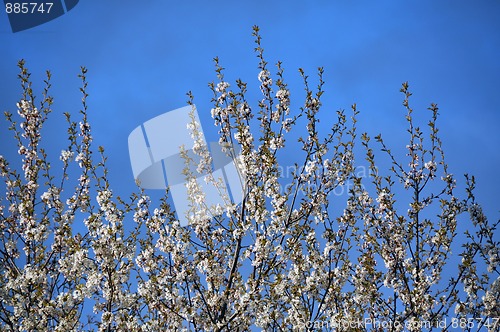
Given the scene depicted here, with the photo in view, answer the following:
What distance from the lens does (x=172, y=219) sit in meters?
7.91

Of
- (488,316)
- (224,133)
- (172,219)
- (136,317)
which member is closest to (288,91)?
(224,133)

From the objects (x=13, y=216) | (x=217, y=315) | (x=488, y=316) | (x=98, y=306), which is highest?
(x=13, y=216)

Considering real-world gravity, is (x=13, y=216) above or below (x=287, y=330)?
above

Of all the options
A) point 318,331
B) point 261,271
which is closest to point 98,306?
point 261,271

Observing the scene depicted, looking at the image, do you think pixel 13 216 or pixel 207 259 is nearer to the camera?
pixel 207 259

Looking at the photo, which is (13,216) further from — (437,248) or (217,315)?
(437,248)

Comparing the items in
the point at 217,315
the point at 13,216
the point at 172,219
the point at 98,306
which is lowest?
the point at 217,315

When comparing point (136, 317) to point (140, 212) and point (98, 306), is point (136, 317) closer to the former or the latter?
point (98, 306)

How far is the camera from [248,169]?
291 inches

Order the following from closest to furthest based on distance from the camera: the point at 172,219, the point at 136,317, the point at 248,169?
the point at 136,317
the point at 248,169
the point at 172,219

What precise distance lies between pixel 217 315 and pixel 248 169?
188 centimetres

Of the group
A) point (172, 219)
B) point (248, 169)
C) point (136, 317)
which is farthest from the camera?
point (172, 219)

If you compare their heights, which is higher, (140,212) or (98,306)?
(140,212)

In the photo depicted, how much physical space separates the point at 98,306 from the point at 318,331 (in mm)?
2768
